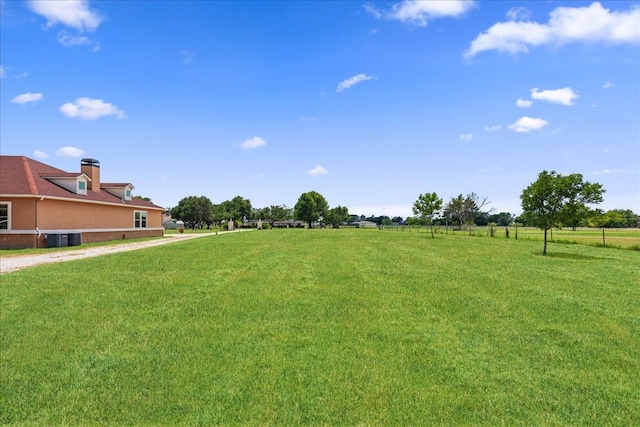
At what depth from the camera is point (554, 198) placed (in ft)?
65.9

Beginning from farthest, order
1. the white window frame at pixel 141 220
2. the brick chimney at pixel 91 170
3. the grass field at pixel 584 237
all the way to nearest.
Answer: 1. the white window frame at pixel 141 220
2. the brick chimney at pixel 91 170
3. the grass field at pixel 584 237

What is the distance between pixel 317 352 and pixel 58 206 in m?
24.4

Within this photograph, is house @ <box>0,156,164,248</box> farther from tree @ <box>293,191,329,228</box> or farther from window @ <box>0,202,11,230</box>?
tree @ <box>293,191,329,228</box>

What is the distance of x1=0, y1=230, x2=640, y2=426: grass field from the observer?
3.95 m

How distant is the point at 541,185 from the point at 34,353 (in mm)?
22820

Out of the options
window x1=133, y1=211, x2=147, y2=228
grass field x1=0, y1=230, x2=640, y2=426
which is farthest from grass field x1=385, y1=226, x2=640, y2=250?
window x1=133, y1=211, x2=147, y2=228

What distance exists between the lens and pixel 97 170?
101ft

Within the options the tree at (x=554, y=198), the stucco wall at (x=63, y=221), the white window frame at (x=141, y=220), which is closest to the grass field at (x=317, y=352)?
the tree at (x=554, y=198)

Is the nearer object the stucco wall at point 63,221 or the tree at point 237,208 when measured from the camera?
the stucco wall at point 63,221

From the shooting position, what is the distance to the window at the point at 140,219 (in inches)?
1339

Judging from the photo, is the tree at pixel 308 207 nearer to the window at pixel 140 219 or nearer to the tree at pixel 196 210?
the tree at pixel 196 210

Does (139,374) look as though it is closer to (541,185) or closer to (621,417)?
(621,417)

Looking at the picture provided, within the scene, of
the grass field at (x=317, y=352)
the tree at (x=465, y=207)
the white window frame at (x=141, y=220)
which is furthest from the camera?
the tree at (x=465, y=207)

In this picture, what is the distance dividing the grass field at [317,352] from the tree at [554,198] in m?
10.8
